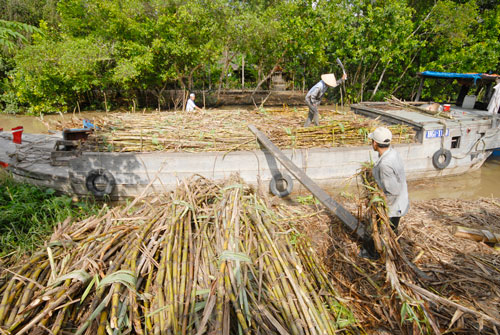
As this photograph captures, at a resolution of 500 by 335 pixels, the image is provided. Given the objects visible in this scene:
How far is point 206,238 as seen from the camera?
300cm

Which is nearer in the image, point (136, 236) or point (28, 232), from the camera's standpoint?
point (136, 236)

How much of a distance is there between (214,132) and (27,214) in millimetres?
4156

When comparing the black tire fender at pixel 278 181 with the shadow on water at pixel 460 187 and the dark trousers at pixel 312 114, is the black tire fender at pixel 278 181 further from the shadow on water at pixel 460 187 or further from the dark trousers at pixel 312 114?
the shadow on water at pixel 460 187

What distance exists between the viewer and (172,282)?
97.0 inches

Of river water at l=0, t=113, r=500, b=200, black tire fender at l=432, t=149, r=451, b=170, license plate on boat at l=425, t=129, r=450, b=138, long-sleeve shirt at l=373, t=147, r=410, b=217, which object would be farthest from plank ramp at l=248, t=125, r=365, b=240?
black tire fender at l=432, t=149, r=451, b=170

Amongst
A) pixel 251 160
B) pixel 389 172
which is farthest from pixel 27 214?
pixel 389 172

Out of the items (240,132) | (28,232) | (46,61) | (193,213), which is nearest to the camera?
(193,213)

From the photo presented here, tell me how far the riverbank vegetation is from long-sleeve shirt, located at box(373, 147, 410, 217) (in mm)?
12052

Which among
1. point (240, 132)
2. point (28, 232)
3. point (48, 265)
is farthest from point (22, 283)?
point (240, 132)

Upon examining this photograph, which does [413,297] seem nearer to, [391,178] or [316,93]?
[391,178]

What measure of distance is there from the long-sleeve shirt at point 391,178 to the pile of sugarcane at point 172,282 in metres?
1.20

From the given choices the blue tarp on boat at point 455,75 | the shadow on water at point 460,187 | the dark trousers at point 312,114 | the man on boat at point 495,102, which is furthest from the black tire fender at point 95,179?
the man on boat at point 495,102

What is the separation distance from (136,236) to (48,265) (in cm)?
81

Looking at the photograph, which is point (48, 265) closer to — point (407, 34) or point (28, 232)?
point (28, 232)
